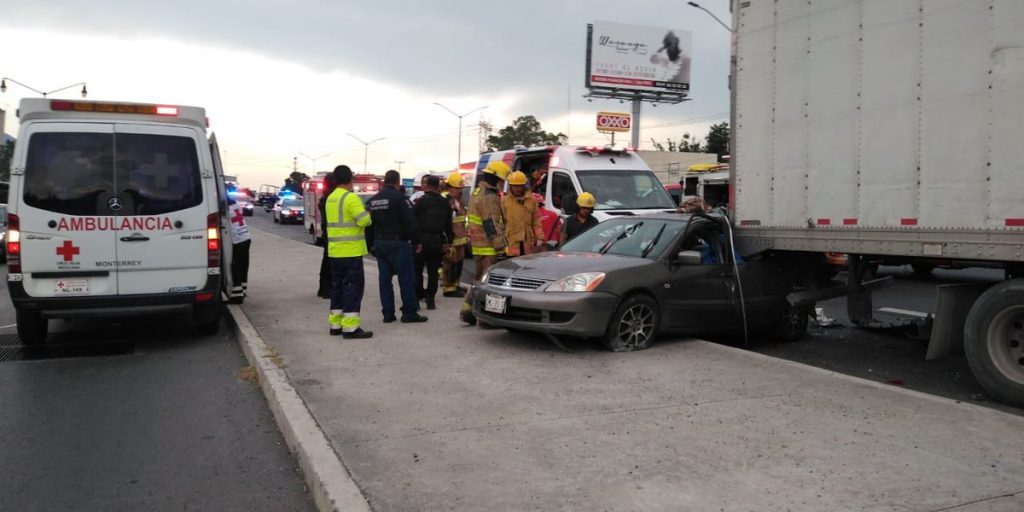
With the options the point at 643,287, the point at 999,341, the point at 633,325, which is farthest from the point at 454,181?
the point at 999,341

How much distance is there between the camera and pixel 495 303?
7.32m

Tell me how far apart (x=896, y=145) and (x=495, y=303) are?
372 cm

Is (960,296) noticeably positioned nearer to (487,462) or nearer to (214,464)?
(487,462)

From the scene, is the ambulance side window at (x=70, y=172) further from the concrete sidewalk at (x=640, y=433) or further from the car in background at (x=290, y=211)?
the car in background at (x=290, y=211)

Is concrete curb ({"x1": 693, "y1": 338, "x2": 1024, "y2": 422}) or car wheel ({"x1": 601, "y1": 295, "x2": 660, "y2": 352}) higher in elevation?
car wheel ({"x1": 601, "y1": 295, "x2": 660, "y2": 352})

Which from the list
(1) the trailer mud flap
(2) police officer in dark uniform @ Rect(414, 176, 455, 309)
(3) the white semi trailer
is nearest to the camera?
(3) the white semi trailer

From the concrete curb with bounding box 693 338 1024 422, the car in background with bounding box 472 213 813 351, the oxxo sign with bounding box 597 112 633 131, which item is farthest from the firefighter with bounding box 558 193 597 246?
the oxxo sign with bounding box 597 112 633 131

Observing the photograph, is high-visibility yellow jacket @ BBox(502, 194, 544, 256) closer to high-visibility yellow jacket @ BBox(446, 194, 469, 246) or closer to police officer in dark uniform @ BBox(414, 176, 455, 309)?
police officer in dark uniform @ BBox(414, 176, 455, 309)

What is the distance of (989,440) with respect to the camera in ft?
15.0

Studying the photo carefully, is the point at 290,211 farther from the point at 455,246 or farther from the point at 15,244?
the point at 15,244

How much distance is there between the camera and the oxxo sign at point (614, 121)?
4653 centimetres

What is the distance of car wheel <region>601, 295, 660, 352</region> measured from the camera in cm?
704

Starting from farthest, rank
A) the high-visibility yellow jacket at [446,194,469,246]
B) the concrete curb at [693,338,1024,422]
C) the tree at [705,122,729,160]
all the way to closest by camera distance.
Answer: the tree at [705,122,729,160], the high-visibility yellow jacket at [446,194,469,246], the concrete curb at [693,338,1024,422]

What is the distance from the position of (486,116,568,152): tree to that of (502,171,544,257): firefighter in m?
68.1
